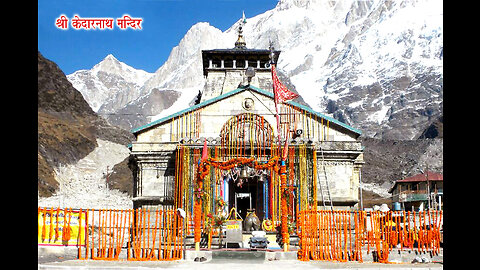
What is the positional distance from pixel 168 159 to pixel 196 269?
12.9 m

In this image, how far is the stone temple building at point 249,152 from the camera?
2884cm

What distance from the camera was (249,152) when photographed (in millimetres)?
29516

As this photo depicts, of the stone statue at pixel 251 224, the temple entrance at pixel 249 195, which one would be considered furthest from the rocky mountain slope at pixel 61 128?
the stone statue at pixel 251 224

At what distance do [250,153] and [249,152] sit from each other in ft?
0.35

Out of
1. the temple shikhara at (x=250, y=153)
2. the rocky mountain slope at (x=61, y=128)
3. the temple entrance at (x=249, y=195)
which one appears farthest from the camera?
the rocky mountain slope at (x=61, y=128)

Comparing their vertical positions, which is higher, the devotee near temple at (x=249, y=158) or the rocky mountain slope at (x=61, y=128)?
the rocky mountain slope at (x=61, y=128)

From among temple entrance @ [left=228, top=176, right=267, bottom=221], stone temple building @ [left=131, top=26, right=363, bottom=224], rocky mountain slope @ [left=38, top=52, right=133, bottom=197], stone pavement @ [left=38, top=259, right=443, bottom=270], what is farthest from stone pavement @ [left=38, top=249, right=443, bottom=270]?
rocky mountain slope @ [left=38, top=52, right=133, bottom=197]

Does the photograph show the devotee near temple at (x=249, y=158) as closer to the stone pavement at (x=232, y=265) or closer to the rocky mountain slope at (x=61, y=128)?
the stone pavement at (x=232, y=265)

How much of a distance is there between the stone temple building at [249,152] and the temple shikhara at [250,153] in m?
0.05

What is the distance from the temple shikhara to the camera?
1133 inches

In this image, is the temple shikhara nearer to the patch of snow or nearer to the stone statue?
the stone statue
